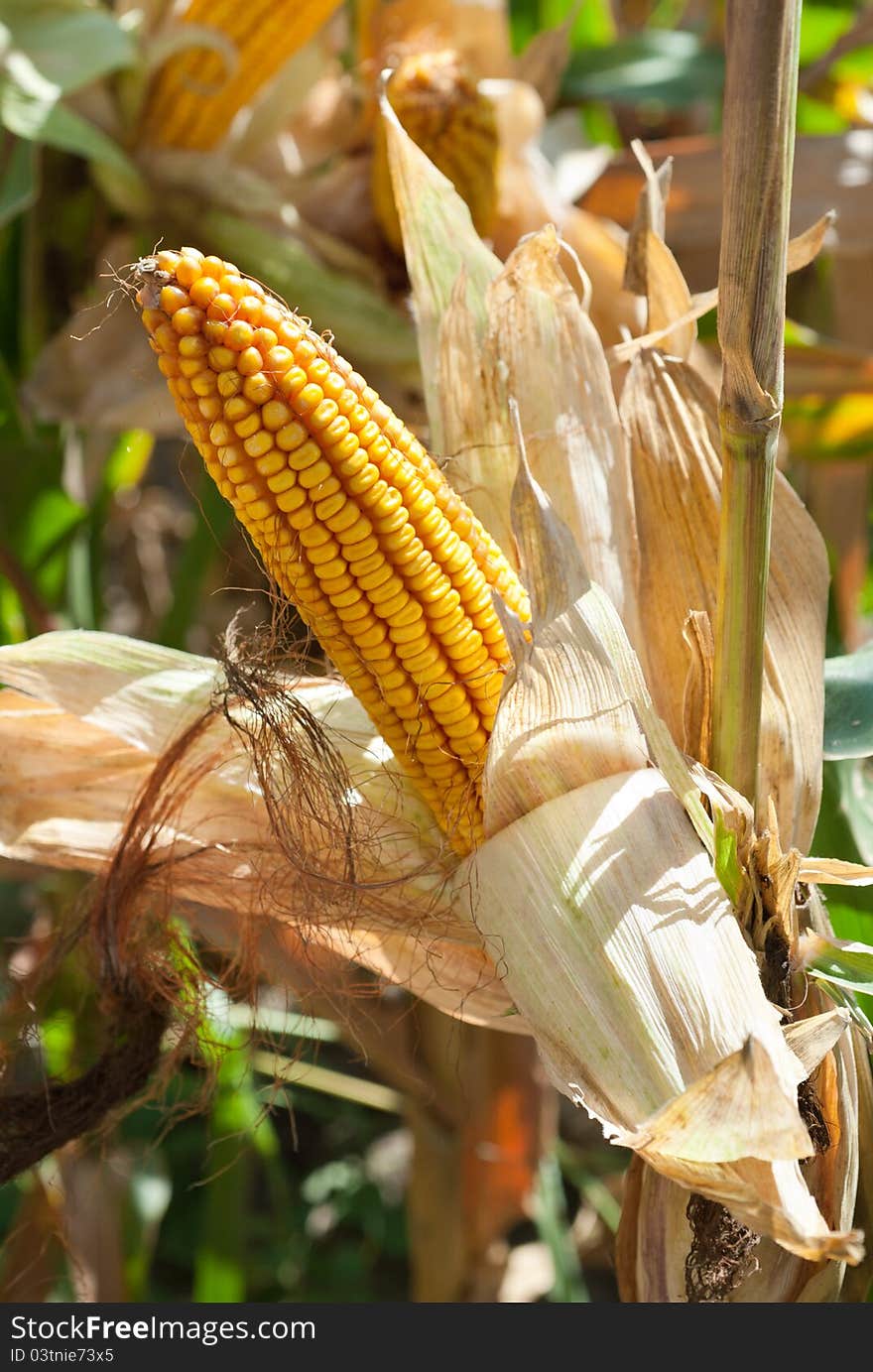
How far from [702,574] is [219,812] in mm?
238

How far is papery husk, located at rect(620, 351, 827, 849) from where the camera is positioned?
0.49 meters

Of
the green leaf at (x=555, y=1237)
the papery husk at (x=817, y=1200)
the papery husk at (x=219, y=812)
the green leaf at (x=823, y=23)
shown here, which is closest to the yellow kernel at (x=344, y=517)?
the papery husk at (x=219, y=812)

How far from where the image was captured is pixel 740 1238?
44 cm

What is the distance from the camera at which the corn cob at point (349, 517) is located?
374 mm

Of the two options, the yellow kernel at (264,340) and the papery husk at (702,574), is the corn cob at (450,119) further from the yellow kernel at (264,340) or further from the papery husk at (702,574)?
the yellow kernel at (264,340)

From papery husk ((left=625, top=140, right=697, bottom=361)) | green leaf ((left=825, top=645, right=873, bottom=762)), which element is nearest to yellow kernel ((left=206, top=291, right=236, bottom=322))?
papery husk ((left=625, top=140, right=697, bottom=361))

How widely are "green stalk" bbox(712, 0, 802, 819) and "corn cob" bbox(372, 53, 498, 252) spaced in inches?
16.0

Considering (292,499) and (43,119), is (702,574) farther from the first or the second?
(43,119)

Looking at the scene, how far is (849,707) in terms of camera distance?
551mm

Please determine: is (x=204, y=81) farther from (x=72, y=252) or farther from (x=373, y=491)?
(x=373, y=491)

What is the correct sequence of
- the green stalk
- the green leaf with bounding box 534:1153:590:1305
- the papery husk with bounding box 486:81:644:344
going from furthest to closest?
the green leaf with bounding box 534:1153:590:1305 → the papery husk with bounding box 486:81:644:344 → the green stalk

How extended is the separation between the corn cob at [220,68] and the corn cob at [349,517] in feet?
1.54

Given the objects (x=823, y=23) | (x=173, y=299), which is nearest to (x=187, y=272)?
(x=173, y=299)

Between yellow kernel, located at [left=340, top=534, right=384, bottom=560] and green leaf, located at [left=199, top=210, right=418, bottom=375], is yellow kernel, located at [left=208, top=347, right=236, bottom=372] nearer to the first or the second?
yellow kernel, located at [left=340, top=534, right=384, bottom=560]
